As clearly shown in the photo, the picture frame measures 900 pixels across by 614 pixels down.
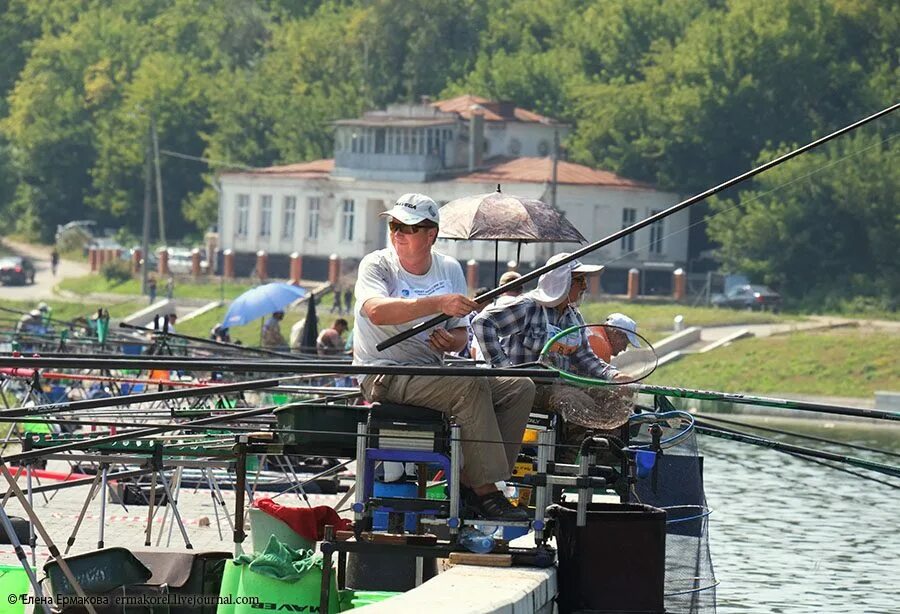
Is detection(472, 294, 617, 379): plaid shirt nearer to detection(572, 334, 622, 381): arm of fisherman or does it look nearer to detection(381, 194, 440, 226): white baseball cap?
detection(572, 334, 622, 381): arm of fisherman

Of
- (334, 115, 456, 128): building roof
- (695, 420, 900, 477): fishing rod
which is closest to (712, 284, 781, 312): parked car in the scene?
(334, 115, 456, 128): building roof

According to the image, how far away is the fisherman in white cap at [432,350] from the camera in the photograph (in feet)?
29.1

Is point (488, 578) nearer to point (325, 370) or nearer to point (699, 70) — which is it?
point (325, 370)

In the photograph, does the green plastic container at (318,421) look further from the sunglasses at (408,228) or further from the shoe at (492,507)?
the sunglasses at (408,228)

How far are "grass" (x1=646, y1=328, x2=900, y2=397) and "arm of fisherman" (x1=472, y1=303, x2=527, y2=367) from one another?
36.5 metres

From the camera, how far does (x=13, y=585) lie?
29.3 feet

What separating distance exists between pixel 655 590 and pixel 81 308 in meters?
63.5

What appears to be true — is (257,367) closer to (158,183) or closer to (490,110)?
(490,110)

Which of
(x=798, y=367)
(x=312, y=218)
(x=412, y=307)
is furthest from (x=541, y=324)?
(x=312, y=218)

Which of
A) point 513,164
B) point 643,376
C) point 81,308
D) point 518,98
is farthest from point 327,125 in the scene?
point 643,376

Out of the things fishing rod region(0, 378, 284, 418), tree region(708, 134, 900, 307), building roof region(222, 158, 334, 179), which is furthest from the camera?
building roof region(222, 158, 334, 179)

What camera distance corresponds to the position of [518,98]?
94.8m

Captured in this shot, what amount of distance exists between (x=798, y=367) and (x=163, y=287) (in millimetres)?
31447

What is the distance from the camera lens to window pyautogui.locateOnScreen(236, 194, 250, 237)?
84500mm
